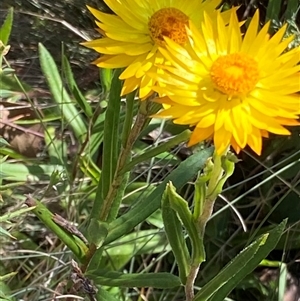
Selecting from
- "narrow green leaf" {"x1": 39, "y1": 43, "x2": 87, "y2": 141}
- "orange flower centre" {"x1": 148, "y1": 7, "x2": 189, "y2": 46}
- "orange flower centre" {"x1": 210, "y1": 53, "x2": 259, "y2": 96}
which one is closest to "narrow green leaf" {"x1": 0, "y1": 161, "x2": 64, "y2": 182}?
"narrow green leaf" {"x1": 39, "y1": 43, "x2": 87, "y2": 141}

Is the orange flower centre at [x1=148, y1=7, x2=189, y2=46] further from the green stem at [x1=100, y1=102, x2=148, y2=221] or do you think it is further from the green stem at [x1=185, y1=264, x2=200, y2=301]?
the green stem at [x1=185, y1=264, x2=200, y2=301]

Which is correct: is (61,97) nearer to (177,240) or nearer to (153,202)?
(153,202)

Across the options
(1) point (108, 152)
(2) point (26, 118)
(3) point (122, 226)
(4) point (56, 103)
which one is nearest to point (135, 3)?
(1) point (108, 152)

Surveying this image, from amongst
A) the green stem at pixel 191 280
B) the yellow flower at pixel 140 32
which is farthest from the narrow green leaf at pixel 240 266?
the yellow flower at pixel 140 32

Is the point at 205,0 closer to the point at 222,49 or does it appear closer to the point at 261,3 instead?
the point at 222,49

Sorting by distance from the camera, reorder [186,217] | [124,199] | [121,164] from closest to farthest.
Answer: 1. [186,217]
2. [121,164]
3. [124,199]

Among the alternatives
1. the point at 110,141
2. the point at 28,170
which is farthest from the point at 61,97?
the point at 110,141
